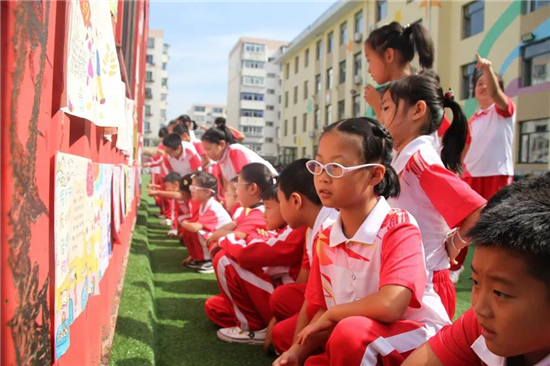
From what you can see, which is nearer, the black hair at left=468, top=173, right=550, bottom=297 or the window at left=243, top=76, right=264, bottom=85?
the black hair at left=468, top=173, right=550, bottom=297

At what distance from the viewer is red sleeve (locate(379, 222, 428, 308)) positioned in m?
1.60

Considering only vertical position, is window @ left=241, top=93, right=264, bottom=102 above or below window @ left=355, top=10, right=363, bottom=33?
above

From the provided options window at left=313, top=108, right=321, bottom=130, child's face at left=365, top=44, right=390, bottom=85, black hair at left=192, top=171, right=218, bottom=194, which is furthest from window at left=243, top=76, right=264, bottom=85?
child's face at left=365, top=44, right=390, bottom=85

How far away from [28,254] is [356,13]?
23.6 meters

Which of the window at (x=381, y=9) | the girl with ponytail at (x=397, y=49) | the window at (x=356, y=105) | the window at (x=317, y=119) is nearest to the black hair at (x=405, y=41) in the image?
the girl with ponytail at (x=397, y=49)

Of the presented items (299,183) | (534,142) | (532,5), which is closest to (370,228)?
(299,183)

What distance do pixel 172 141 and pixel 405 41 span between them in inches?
177

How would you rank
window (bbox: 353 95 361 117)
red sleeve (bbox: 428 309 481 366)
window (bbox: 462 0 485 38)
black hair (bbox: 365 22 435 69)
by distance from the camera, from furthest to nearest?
window (bbox: 353 95 361 117) < window (bbox: 462 0 485 38) < black hair (bbox: 365 22 435 69) < red sleeve (bbox: 428 309 481 366)

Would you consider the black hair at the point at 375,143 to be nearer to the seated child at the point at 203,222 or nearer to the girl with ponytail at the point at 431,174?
the girl with ponytail at the point at 431,174

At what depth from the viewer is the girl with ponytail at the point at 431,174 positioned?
195 centimetres

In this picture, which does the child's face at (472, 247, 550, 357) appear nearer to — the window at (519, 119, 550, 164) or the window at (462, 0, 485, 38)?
the window at (519, 119, 550, 164)

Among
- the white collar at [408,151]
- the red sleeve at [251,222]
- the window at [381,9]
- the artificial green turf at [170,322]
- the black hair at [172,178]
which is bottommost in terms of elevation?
the artificial green turf at [170,322]

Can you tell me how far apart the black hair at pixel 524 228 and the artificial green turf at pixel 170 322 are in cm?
150

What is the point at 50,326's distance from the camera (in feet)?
3.43
